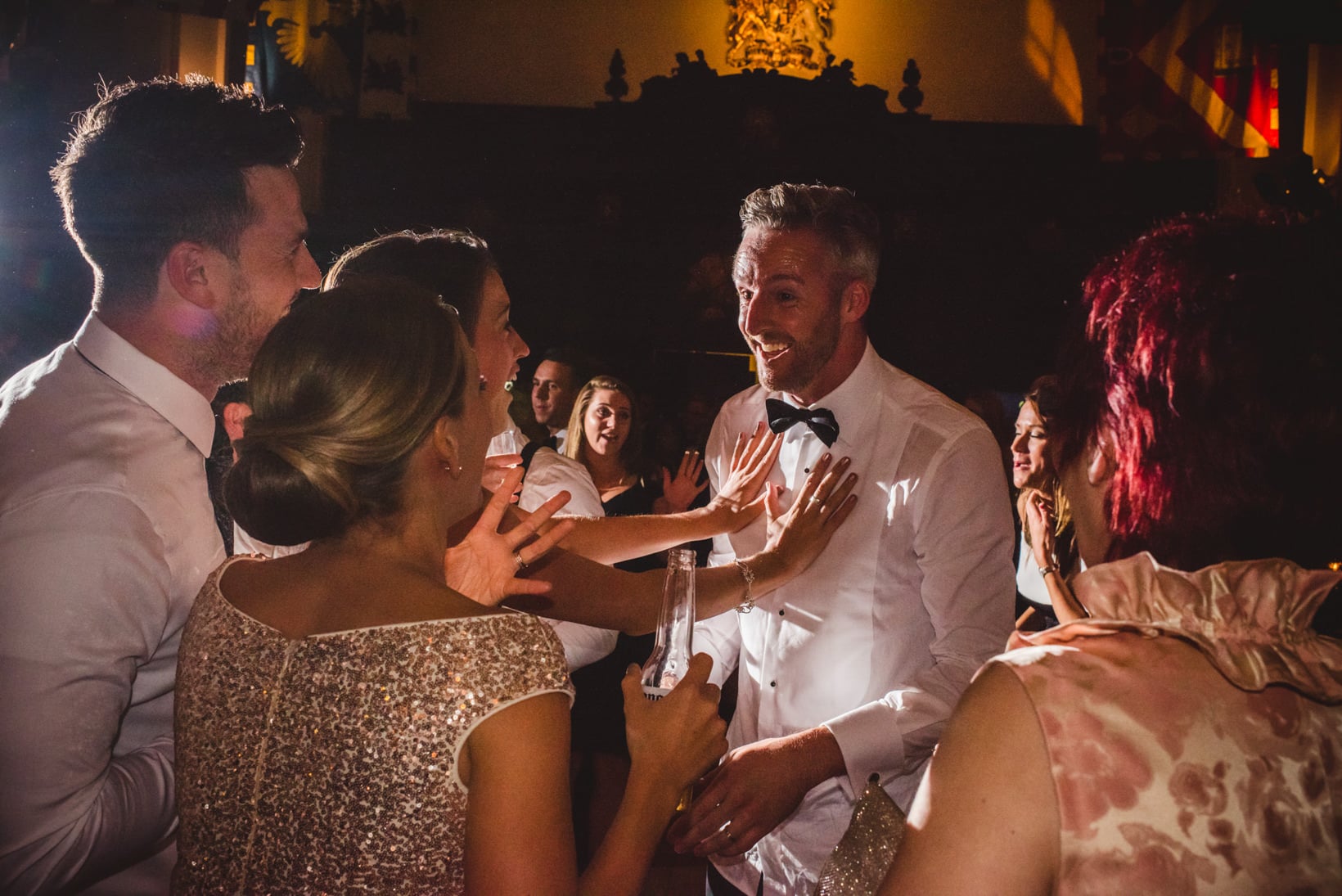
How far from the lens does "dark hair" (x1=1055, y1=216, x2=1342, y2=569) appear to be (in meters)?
0.97

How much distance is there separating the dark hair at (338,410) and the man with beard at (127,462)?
0.26 metres

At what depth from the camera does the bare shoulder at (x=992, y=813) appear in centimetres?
90

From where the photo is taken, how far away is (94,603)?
4.28 ft

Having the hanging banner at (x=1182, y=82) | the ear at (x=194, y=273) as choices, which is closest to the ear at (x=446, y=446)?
the ear at (x=194, y=273)

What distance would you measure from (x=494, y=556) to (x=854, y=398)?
1072 millimetres

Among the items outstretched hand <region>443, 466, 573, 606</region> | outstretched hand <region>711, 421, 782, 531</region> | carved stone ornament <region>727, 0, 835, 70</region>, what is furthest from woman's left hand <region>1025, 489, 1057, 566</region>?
carved stone ornament <region>727, 0, 835, 70</region>

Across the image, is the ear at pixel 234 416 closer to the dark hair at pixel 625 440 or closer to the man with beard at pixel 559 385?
the dark hair at pixel 625 440

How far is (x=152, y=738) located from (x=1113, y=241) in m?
7.77

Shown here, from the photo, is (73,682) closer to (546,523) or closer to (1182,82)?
(546,523)

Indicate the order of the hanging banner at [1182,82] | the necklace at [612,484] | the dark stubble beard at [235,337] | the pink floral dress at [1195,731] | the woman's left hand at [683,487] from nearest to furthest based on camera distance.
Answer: the pink floral dress at [1195,731] → the dark stubble beard at [235,337] → the woman's left hand at [683,487] → the necklace at [612,484] → the hanging banner at [1182,82]

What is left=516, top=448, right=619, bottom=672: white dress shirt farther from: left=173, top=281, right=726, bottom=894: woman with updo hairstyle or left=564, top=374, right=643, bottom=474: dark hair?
left=564, top=374, right=643, bottom=474: dark hair

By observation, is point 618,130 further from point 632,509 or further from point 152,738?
point 152,738

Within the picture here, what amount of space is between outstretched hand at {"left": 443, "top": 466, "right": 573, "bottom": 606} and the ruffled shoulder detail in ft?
2.94

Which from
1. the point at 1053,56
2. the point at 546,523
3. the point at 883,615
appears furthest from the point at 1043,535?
the point at 1053,56
